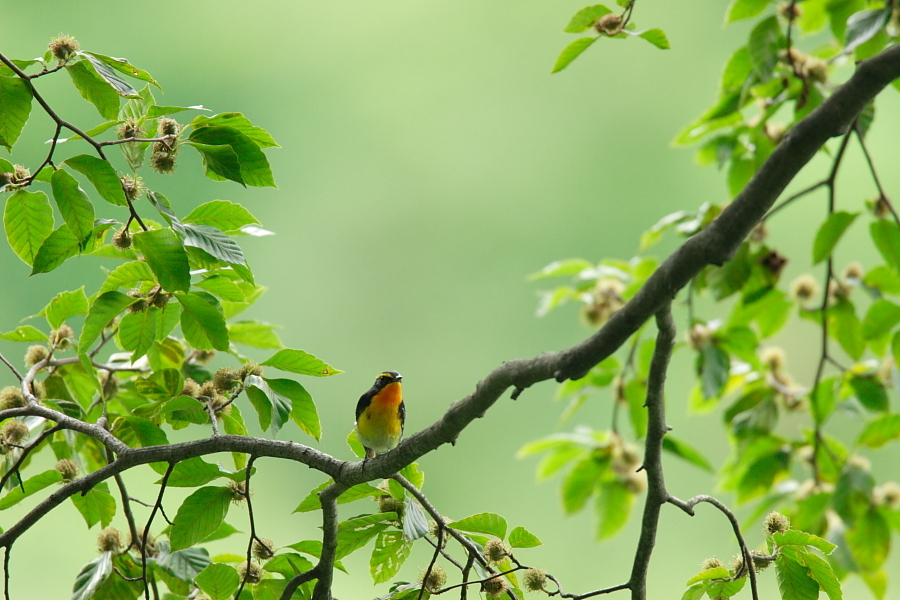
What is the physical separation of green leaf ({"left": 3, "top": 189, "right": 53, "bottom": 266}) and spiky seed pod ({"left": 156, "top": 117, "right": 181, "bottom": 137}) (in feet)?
0.78

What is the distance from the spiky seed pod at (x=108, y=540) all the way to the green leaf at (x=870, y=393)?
2.14 m

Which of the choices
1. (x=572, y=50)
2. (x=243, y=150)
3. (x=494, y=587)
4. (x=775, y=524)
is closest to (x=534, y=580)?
(x=494, y=587)

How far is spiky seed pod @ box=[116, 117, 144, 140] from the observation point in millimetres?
1219

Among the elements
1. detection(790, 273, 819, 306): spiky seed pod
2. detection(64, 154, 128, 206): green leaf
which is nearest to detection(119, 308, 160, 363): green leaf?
detection(64, 154, 128, 206): green leaf

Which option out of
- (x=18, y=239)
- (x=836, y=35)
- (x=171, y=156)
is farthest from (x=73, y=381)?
(x=836, y=35)

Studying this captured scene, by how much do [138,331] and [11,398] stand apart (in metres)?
0.38

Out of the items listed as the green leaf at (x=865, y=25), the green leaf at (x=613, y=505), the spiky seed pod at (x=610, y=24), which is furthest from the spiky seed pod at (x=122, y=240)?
the green leaf at (x=613, y=505)

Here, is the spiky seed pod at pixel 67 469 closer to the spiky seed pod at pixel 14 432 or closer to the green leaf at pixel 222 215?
the spiky seed pod at pixel 14 432

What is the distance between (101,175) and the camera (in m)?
1.20

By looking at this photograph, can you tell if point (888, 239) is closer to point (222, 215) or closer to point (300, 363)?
point (300, 363)

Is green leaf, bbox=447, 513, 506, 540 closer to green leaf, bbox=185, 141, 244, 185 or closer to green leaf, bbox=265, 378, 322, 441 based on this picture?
green leaf, bbox=265, 378, 322, 441

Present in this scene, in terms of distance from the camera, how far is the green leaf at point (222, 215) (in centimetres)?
141

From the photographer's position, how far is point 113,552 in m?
1.52

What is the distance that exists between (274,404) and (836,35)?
79.8 inches
